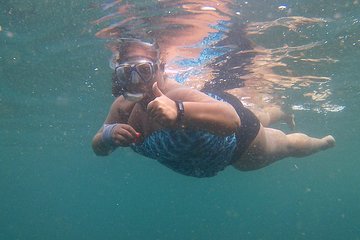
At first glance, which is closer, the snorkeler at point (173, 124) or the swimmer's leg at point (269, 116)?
the snorkeler at point (173, 124)

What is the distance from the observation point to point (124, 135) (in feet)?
13.1

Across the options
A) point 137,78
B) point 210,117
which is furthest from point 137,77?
point 210,117

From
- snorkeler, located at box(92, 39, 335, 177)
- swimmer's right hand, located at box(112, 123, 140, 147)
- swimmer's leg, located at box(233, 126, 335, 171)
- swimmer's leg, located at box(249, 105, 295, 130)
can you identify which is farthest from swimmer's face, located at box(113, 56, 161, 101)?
swimmer's leg, located at box(249, 105, 295, 130)

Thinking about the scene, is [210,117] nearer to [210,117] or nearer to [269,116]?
[210,117]

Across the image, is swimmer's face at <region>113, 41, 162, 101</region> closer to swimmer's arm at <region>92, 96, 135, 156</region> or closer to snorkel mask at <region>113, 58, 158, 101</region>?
snorkel mask at <region>113, 58, 158, 101</region>

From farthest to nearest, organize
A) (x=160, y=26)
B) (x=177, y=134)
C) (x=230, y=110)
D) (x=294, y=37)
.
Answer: (x=294, y=37)
(x=160, y=26)
(x=177, y=134)
(x=230, y=110)

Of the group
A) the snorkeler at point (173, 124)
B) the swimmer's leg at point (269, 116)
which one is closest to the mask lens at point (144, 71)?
the snorkeler at point (173, 124)


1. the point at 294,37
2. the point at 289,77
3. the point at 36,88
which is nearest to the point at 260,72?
the point at 289,77

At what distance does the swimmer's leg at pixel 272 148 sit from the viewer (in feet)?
22.3

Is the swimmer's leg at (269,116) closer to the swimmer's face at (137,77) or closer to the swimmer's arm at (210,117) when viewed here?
the swimmer's face at (137,77)

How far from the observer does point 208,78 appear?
52.2ft

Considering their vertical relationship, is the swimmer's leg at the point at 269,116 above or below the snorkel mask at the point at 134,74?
below

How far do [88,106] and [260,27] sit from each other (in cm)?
1652

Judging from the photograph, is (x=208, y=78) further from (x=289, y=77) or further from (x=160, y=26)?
(x=160, y=26)
